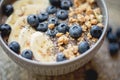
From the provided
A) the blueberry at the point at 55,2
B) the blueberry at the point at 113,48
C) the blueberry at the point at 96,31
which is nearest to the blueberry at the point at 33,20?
the blueberry at the point at 55,2

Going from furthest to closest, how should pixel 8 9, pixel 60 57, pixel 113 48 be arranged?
pixel 113 48 < pixel 8 9 < pixel 60 57

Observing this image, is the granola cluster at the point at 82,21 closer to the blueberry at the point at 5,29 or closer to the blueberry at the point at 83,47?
the blueberry at the point at 83,47

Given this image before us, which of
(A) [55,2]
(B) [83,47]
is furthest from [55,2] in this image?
(B) [83,47]

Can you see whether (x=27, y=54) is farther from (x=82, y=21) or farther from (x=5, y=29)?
(x=82, y=21)

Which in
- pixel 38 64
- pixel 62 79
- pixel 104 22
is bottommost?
pixel 62 79

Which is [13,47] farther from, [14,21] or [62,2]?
[62,2]

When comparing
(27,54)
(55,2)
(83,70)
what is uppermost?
(55,2)

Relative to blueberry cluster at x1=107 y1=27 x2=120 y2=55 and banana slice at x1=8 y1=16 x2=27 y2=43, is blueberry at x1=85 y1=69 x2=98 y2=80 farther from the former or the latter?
banana slice at x1=8 y1=16 x2=27 y2=43

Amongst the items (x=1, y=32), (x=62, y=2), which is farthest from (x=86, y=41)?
(x=1, y=32)
